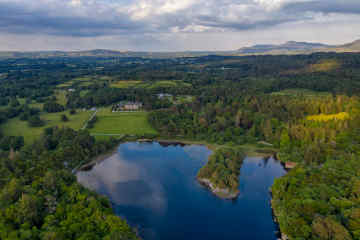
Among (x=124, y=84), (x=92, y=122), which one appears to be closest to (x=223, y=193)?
(x=92, y=122)

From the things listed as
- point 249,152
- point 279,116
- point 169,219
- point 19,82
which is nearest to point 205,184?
point 169,219

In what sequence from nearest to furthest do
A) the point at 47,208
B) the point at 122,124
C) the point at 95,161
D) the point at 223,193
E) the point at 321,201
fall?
the point at 47,208, the point at 321,201, the point at 223,193, the point at 95,161, the point at 122,124

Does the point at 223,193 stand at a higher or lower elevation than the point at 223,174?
lower

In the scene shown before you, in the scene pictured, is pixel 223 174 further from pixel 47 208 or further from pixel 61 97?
pixel 61 97

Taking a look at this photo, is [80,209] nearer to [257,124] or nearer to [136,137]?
[136,137]

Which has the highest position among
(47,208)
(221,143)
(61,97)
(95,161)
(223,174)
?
(61,97)

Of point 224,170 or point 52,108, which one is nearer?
point 224,170

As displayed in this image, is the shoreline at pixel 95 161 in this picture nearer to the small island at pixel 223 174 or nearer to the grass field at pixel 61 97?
the small island at pixel 223 174
